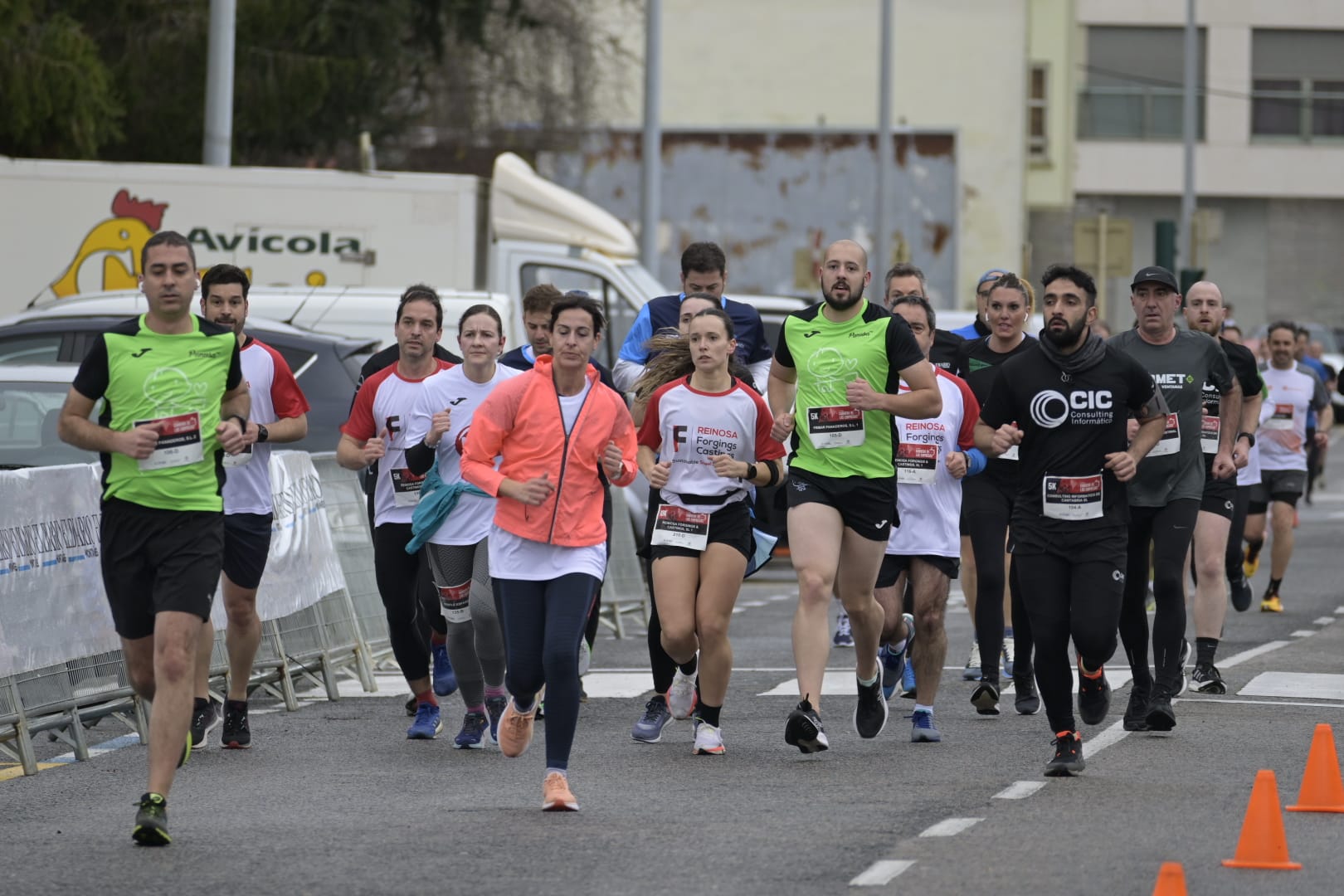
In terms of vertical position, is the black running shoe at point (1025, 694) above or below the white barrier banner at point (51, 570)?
below

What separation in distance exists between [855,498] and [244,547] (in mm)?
2557

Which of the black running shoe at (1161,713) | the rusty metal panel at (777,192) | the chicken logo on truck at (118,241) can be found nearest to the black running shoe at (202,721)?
the black running shoe at (1161,713)

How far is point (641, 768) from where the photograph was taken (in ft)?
32.0

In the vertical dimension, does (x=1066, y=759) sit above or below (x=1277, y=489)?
below

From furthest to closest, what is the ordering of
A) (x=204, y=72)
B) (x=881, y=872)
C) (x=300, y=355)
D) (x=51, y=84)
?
(x=204, y=72) → (x=51, y=84) → (x=300, y=355) → (x=881, y=872)

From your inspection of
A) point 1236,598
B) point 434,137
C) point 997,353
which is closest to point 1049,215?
point 434,137

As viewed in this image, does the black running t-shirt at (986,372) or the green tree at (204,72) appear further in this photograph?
the green tree at (204,72)

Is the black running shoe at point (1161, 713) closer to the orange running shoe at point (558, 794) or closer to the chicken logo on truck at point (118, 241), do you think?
the orange running shoe at point (558, 794)

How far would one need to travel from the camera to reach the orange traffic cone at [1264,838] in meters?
7.47

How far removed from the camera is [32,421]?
12.6 m

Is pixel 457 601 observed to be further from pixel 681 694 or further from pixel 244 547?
pixel 681 694

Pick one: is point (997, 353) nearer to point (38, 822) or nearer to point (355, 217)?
point (38, 822)

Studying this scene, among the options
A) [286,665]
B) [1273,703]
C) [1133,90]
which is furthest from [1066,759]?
[1133,90]

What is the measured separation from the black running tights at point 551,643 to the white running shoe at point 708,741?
1521 millimetres
